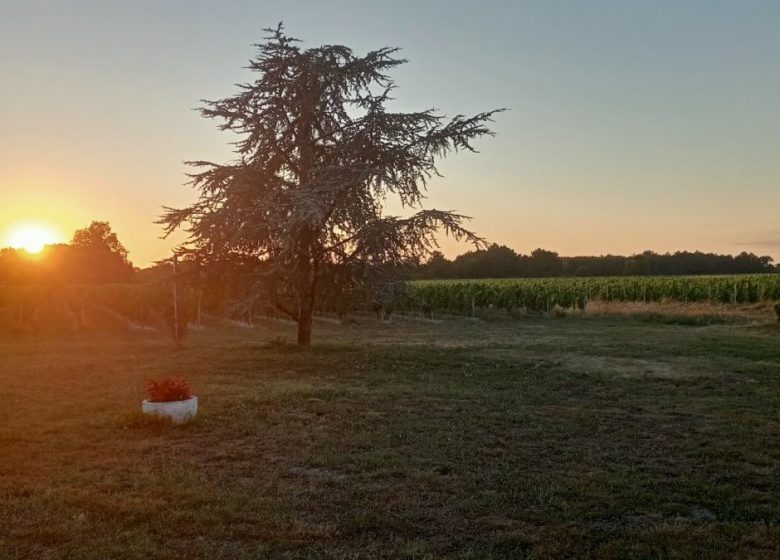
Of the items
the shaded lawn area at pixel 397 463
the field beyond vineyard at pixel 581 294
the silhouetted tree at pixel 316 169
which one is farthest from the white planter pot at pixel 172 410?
the field beyond vineyard at pixel 581 294

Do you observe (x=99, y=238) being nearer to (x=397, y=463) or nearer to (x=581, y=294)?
(x=581, y=294)

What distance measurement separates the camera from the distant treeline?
77812 millimetres

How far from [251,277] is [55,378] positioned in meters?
5.91

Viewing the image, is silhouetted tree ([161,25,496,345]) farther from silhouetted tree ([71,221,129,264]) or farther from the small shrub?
silhouetted tree ([71,221,129,264])

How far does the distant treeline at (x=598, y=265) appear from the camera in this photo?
255ft

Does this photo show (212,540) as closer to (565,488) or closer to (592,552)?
(592,552)

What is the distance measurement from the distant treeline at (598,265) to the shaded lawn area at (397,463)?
207ft

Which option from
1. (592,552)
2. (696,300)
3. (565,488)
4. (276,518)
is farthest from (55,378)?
(696,300)

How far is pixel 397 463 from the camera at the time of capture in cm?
681

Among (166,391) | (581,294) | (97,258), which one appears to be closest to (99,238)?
(97,258)

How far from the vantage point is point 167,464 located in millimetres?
6746

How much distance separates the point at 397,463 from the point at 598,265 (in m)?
80.6

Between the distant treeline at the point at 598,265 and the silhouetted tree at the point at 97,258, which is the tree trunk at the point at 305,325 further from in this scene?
the distant treeline at the point at 598,265

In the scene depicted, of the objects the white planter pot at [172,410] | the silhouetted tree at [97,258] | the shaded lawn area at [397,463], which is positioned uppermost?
the silhouetted tree at [97,258]
